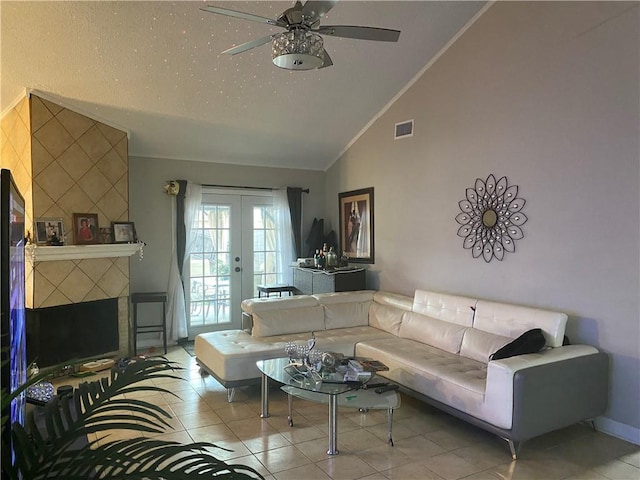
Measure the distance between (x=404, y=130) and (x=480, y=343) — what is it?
105 inches

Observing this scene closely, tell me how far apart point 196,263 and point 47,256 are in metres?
1.99

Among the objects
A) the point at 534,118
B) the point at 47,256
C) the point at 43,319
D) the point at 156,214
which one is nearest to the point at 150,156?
the point at 156,214

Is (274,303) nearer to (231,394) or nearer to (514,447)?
(231,394)

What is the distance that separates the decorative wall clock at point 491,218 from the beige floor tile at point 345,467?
90.2 inches

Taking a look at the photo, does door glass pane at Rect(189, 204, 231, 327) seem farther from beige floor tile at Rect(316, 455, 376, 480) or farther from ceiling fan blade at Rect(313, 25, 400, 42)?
ceiling fan blade at Rect(313, 25, 400, 42)

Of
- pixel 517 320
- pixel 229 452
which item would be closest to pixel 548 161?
pixel 517 320

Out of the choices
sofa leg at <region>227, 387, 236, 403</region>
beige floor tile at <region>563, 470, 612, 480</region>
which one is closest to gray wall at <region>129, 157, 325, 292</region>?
sofa leg at <region>227, 387, 236, 403</region>

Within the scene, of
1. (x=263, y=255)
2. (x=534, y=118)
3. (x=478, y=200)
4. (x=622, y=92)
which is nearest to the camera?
(x=622, y=92)

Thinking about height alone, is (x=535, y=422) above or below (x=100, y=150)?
below

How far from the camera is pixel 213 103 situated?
4.89 m

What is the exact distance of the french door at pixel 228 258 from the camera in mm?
6230

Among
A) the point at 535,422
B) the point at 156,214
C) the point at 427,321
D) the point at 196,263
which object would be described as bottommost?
the point at 535,422

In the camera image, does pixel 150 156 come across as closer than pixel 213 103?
No

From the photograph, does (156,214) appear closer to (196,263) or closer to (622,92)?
(196,263)
